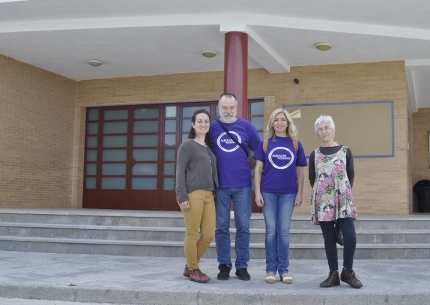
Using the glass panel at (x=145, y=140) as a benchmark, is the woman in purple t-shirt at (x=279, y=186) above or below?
below

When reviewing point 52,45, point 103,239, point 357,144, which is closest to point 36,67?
point 52,45

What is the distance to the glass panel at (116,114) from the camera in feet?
44.3

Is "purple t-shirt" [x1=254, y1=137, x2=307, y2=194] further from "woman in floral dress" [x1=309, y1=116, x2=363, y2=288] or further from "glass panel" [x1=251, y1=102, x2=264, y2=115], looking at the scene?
"glass panel" [x1=251, y1=102, x2=264, y2=115]

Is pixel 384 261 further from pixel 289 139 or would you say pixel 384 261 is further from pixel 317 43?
pixel 317 43

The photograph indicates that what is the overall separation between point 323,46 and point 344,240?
6073 mm

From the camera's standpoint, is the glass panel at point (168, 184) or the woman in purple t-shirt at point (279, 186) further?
the glass panel at point (168, 184)

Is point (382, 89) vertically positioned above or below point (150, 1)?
below

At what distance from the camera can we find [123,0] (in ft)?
28.7

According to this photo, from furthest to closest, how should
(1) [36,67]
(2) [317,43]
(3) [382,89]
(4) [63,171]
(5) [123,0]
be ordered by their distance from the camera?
(4) [63,171], (1) [36,67], (3) [382,89], (2) [317,43], (5) [123,0]

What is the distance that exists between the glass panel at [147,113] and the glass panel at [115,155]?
3.12 feet

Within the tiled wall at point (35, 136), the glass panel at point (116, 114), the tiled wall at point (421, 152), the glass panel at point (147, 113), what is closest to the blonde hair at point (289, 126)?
the tiled wall at point (35, 136)

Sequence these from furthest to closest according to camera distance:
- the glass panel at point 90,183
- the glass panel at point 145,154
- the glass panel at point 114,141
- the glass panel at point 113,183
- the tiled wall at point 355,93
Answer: the glass panel at point 90,183
the glass panel at point 114,141
the glass panel at point 113,183
the glass panel at point 145,154
the tiled wall at point 355,93

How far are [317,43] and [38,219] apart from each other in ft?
20.0

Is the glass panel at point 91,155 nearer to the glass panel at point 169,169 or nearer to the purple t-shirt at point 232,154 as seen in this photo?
the glass panel at point 169,169
